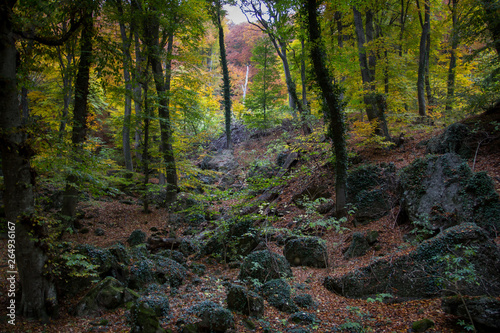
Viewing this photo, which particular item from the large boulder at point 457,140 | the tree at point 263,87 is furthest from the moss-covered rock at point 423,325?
the tree at point 263,87

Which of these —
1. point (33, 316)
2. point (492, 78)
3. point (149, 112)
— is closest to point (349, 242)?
point (492, 78)

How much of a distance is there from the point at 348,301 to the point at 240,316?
224 cm

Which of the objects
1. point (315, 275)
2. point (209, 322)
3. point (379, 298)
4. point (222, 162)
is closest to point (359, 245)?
point (315, 275)

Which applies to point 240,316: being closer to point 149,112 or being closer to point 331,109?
point 331,109

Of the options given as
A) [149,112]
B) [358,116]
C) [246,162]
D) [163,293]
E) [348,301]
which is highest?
[358,116]

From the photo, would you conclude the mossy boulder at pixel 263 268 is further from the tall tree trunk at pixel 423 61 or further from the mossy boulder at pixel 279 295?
the tall tree trunk at pixel 423 61

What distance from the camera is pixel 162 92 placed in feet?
32.5

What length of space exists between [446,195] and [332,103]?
405 centimetres

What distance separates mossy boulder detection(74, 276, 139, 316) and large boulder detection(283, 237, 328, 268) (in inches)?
167

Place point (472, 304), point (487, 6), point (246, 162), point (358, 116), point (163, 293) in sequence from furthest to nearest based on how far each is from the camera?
point (246, 162) → point (358, 116) → point (487, 6) → point (163, 293) → point (472, 304)

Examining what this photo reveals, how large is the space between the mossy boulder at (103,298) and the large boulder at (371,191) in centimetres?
678

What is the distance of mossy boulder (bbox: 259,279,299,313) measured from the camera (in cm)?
459

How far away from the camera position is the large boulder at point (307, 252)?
677cm

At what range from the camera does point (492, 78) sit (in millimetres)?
6914
